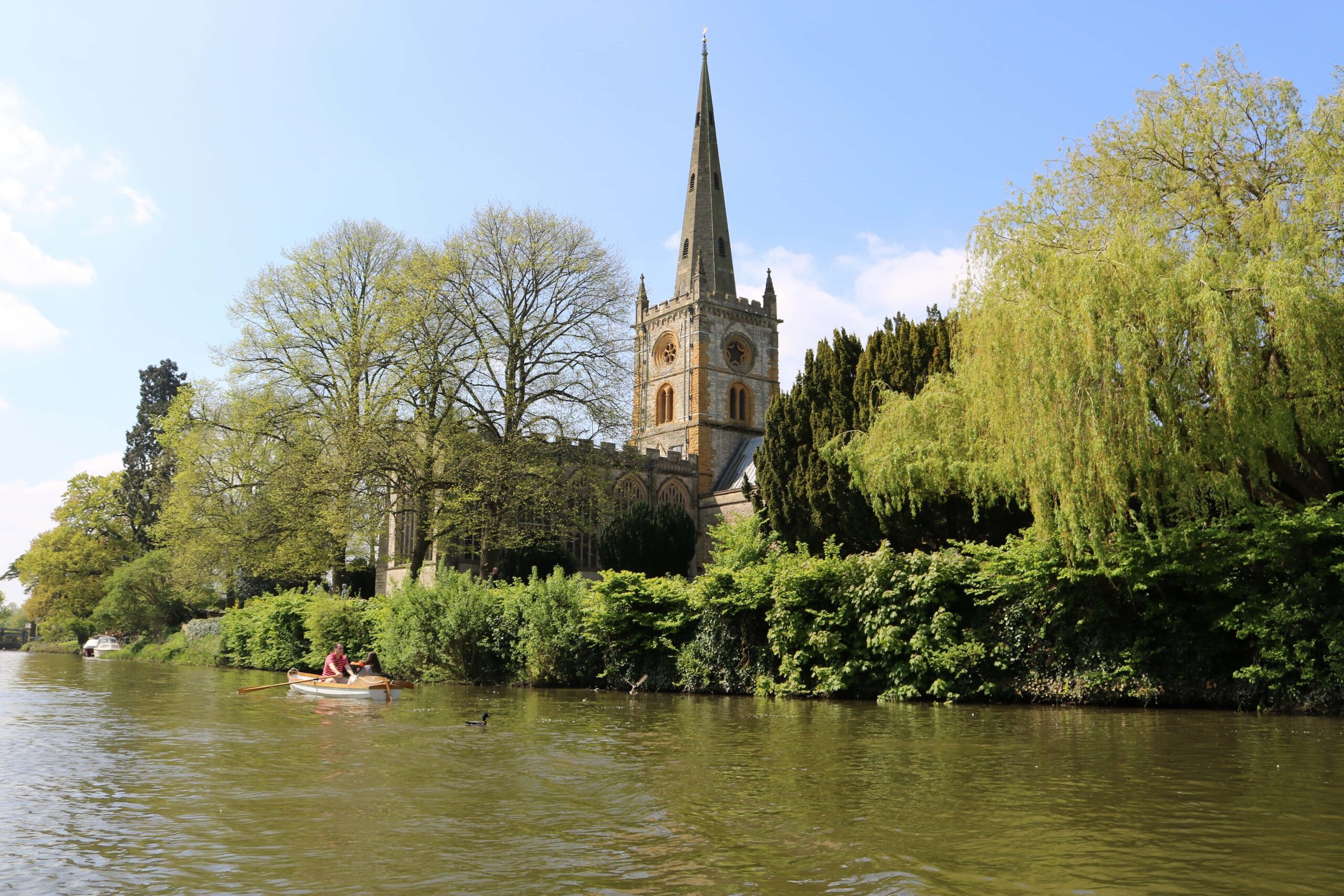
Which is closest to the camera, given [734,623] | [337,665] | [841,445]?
[734,623]

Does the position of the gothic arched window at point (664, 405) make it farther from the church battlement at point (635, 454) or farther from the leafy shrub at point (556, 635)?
the leafy shrub at point (556, 635)

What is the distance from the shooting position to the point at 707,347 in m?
61.6

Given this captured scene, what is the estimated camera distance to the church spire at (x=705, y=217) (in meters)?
62.4

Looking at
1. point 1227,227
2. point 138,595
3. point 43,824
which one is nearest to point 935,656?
point 1227,227

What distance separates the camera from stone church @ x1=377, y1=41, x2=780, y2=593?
60062mm

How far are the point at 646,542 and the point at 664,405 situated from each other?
22.8 meters

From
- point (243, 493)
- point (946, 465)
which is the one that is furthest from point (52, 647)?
point (946, 465)

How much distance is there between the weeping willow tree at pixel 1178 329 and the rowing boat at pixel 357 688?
1237 cm

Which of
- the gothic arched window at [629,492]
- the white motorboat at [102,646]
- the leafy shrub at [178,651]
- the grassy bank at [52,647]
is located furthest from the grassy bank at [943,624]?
the grassy bank at [52,647]

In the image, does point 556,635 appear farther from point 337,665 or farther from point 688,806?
point 688,806

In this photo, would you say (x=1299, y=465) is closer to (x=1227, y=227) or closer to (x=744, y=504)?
(x=1227, y=227)

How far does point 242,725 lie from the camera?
16516 mm

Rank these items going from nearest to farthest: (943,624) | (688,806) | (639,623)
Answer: (688,806), (943,624), (639,623)

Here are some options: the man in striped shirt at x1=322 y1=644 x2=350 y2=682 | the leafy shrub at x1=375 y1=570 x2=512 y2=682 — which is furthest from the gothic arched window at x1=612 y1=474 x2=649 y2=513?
the man in striped shirt at x1=322 y1=644 x2=350 y2=682
